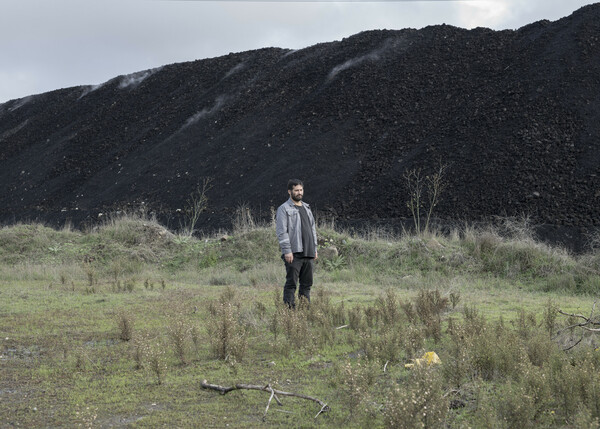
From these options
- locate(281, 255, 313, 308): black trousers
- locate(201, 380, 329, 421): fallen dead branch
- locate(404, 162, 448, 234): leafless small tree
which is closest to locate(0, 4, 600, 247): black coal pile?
locate(404, 162, 448, 234): leafless small tree

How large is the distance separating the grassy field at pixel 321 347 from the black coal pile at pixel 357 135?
6308 mm

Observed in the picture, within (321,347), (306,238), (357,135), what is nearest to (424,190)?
(357,135)

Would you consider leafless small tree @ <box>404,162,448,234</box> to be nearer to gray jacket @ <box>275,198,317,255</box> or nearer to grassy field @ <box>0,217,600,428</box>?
grassy field @ <box>0,217,600,428</box>

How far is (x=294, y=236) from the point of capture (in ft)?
22.4

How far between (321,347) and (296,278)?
1.45m

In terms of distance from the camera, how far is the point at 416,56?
85.5ft

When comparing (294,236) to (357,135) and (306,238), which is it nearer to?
(306,238)

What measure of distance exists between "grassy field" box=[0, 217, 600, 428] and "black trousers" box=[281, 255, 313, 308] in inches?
9.2

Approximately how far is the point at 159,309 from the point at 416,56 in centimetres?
2087

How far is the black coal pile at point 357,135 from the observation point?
691 inches

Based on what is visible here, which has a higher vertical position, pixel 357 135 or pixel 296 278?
pixel 357 135

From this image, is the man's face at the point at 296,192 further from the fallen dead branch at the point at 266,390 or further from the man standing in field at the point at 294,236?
the fallen dead branch at the point at 266,390

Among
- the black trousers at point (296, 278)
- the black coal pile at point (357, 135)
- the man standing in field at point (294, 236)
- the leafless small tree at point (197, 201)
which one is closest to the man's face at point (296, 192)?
the man standing in field at point (294, 236)

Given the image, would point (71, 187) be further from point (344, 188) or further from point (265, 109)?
point (344, 188)
